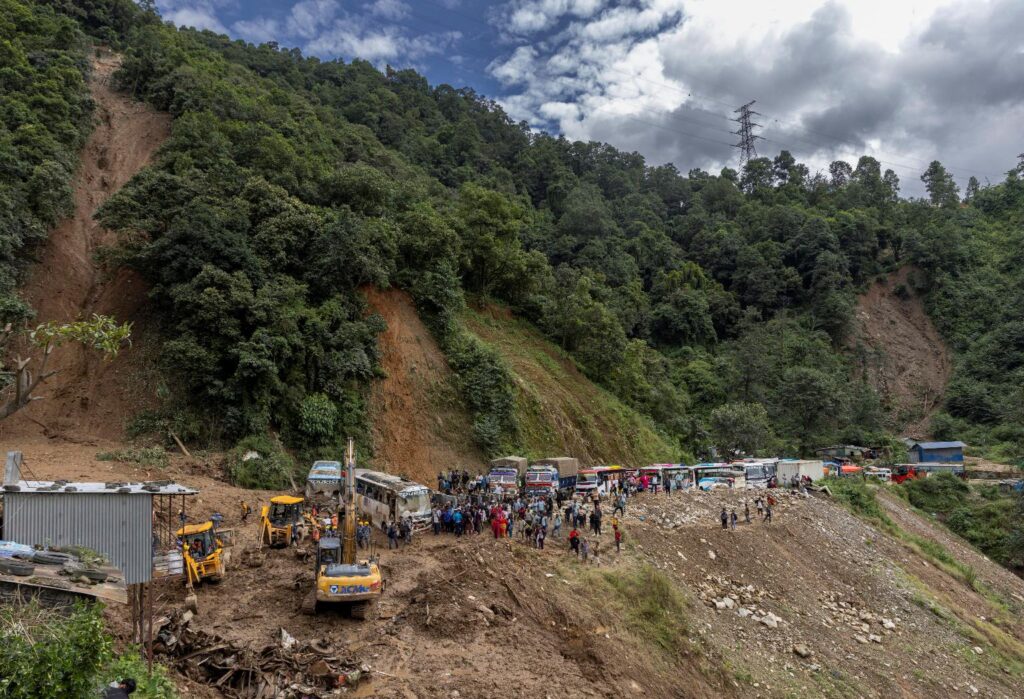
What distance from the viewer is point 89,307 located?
95.0ft

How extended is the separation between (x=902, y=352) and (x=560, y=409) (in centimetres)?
4675

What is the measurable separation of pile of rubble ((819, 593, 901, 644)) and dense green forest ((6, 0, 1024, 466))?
16848 mm

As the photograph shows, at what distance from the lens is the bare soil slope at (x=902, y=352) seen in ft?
193

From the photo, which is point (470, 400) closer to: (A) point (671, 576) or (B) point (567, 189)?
(A) point (671, 576)

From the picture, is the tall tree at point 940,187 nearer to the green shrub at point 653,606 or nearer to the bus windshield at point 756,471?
the bus windshield at point 756,471

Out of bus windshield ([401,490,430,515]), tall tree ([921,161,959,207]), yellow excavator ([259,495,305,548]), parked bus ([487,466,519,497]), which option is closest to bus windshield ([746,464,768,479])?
parked bus ([487,466,519,497])

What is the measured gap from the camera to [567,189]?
2798 inches

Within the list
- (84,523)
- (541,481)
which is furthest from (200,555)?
(541,481)

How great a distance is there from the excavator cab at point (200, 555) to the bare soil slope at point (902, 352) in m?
59.3

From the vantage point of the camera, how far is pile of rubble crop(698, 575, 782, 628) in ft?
55.5

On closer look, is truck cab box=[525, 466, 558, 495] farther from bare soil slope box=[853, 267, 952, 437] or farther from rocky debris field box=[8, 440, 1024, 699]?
bare soil slope box=[853, 267, 952, 437]

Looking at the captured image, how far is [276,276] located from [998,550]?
4309cm

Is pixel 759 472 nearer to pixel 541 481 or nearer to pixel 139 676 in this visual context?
pixel 541 481

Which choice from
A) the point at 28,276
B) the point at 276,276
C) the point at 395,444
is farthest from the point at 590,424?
the point at 28,276
